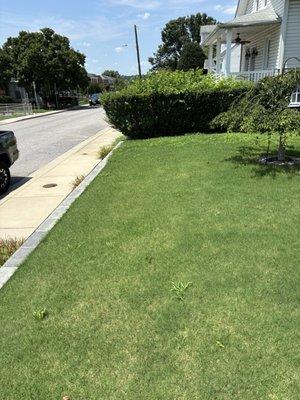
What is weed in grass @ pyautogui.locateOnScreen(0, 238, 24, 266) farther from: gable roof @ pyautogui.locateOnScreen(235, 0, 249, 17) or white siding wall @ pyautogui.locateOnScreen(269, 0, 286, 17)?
gable roof @ pyautogui.locateOnScreen(235, 0, 249, 17)

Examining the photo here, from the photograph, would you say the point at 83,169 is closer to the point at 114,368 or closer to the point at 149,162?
the point at 149,162

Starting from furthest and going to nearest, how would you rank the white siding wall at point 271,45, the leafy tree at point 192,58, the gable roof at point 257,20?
the leafy tree at point 192,58, the white siding wall at point 271,45, the gable roof at point 257,20

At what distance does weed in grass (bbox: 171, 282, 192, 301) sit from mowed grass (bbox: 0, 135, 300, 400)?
46 mm

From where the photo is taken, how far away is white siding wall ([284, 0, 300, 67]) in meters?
15.7

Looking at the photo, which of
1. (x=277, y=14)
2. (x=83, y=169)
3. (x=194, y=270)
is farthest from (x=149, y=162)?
(x=277, y=14)

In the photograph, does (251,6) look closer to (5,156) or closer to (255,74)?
(255,74)

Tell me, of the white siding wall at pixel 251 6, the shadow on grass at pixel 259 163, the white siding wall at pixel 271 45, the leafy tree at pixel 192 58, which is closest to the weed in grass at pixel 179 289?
the shadow on grass at pixel 259 163

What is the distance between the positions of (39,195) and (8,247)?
2989 mm

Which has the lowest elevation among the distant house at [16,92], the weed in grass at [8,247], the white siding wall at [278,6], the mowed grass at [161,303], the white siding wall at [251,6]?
the distant house at [16,92]

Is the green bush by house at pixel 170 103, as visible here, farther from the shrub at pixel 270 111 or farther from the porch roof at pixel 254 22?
the shrub at pixel 270 111

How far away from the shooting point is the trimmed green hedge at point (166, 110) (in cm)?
1283

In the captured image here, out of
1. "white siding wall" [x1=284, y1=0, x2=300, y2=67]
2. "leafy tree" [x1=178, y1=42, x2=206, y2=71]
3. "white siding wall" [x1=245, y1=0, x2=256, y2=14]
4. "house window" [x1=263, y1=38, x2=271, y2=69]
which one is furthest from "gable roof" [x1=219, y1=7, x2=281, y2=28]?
"leafy tree" [x1=178, y1=42, x2=206, y2=71]

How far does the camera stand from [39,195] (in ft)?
26.0

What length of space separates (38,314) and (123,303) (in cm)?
73
